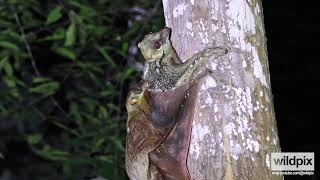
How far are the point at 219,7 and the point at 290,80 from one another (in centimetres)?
270

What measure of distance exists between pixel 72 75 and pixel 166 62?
2416mm

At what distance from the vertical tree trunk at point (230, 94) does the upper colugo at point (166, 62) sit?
0.11ft

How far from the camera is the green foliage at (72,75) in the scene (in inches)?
126

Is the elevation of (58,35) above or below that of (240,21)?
above

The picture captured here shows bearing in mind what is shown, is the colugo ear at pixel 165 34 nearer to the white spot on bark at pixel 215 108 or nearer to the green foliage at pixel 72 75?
the white spot on bark at pixel 215 108

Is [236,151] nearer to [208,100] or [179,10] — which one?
[208,100]

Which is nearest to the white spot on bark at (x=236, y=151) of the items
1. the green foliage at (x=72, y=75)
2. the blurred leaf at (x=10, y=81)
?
the green foliage at (x=72, y=75)

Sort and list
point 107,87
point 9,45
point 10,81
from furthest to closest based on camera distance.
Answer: point 107,87, point 10,81, point 9,45

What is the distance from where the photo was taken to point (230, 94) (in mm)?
1284

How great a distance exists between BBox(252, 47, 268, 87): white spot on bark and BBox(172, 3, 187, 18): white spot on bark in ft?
0.71

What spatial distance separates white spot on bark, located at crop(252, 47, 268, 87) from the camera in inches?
52.1

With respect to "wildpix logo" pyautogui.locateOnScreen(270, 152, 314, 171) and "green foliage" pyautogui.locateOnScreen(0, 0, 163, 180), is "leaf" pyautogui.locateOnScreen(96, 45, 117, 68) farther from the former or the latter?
"wildpix logo" pyautogui.locateOnScreen(270, 152, 314, 171)

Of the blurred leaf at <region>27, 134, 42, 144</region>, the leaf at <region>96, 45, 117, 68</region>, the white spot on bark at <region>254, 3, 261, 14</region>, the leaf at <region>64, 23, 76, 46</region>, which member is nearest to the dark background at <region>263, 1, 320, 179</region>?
the leaf at <region>96, 45, 117, 68</region>

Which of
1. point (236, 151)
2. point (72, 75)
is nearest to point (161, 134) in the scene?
point (236, 151)
